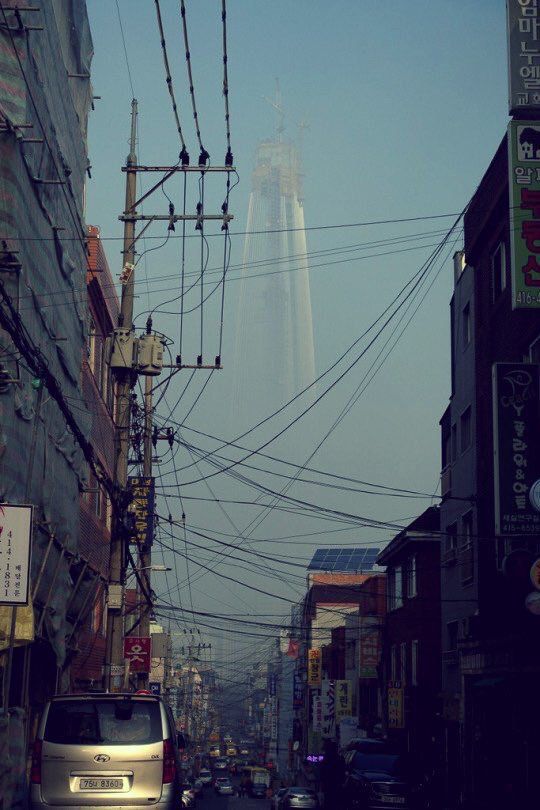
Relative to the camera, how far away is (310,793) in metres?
38.2

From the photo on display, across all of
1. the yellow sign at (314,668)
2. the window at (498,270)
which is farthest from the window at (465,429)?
the yellow sign at (314,668)

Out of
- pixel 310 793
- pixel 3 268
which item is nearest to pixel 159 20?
pixel 3 268

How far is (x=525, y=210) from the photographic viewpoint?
22734mm

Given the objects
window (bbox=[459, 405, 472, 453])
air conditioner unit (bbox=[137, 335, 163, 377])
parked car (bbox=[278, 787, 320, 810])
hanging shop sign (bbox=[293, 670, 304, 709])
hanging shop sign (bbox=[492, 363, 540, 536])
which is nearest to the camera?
hanging shop sign (bbox=[492, 363, 540, 536])

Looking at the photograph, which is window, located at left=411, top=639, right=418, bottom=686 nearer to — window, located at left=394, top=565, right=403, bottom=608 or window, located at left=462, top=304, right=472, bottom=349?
window, located at left=394, top=565, right=403, bottom=608

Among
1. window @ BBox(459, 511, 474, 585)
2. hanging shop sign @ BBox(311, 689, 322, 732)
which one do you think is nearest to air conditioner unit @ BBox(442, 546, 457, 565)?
window @ BBox(459, 511, 474, 585)

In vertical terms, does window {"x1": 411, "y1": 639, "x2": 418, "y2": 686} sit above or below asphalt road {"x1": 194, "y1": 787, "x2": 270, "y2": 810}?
above

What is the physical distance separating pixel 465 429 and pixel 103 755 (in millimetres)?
24919

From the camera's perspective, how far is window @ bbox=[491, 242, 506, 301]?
30766 mm

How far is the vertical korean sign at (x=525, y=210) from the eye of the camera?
22062 millimetres

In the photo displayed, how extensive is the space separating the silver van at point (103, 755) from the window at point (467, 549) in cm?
2236

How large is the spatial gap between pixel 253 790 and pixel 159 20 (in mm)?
87775

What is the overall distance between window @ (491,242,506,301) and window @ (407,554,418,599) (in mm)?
17381

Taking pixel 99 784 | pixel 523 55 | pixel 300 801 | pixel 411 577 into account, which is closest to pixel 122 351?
pixel 523 55
